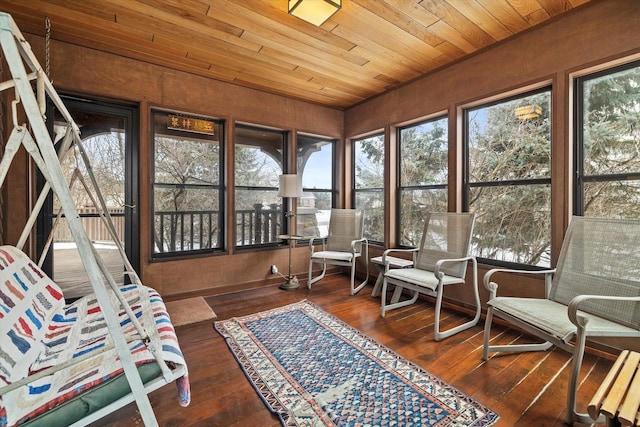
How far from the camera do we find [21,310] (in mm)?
1337

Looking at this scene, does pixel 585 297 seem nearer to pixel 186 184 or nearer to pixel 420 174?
pixel 420 174

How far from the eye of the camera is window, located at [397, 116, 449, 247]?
344 centimetres

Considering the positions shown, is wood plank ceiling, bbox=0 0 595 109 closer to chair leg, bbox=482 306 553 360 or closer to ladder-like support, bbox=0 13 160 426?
ladder-like support, bbox=0 13 160 426

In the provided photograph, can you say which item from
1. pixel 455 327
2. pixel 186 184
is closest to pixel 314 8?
pixel 186 184

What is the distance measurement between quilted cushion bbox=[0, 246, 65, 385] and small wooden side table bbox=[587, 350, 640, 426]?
6.99 feet

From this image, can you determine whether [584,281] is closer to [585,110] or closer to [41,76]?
[585,110]

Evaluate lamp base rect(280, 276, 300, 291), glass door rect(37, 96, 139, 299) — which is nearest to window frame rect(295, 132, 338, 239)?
lamp base rect(280, 276, 300, 291)

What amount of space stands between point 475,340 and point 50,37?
472cm

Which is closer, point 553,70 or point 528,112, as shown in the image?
point 553,70

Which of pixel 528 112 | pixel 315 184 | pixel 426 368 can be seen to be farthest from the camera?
pixel 315 184

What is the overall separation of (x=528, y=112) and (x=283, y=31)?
7.96 ft

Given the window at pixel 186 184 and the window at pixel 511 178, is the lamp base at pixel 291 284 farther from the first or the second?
the window at pixel 511 178

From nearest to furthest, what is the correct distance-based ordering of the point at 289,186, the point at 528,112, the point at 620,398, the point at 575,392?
1. the point at 620,398
2. the point at 575,392
3. the point at 528,112
4. the point at 289,186

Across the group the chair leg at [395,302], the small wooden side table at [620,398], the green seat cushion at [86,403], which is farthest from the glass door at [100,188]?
the small wooden side table at [620,398]
